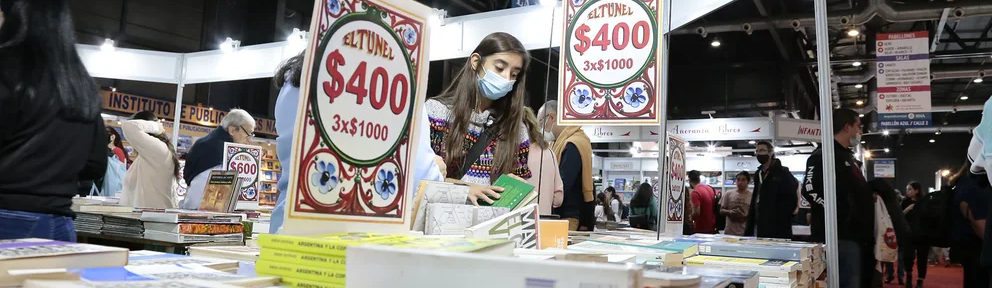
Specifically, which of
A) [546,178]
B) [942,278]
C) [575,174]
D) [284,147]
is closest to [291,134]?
[284,147]

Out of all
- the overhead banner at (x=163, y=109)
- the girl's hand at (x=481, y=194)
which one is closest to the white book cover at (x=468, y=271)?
the girl's hand at (x=481, y=194)

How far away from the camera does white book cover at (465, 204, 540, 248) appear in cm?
133

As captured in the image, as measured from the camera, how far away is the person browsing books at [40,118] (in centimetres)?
149

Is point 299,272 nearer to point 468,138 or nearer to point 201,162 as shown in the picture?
point 468,138

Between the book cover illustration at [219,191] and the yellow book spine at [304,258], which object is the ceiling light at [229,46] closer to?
the book cover illustration at [219,191]

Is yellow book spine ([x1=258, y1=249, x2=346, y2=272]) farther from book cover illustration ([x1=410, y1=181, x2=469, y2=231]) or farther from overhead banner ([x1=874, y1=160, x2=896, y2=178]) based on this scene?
overhead banner ([x1=874, y1=160, x2=896, y2=178])

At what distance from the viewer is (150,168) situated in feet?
12.8

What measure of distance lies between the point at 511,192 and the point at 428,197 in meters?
0.32

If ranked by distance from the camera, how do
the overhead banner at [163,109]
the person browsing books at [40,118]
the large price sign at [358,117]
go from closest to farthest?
the large price sign at [358,117]
the person browsing books at [40,118]
the overhead banner at [163,109]

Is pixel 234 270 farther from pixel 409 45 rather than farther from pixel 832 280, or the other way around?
pixel 832 280

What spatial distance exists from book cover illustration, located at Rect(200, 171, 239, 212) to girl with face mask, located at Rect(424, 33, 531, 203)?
1465mm

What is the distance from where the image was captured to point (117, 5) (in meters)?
10.5

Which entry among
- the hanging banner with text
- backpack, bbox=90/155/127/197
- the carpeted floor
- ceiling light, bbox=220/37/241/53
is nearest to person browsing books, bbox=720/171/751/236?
the carpeted floor

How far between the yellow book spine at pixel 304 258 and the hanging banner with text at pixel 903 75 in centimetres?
1061
